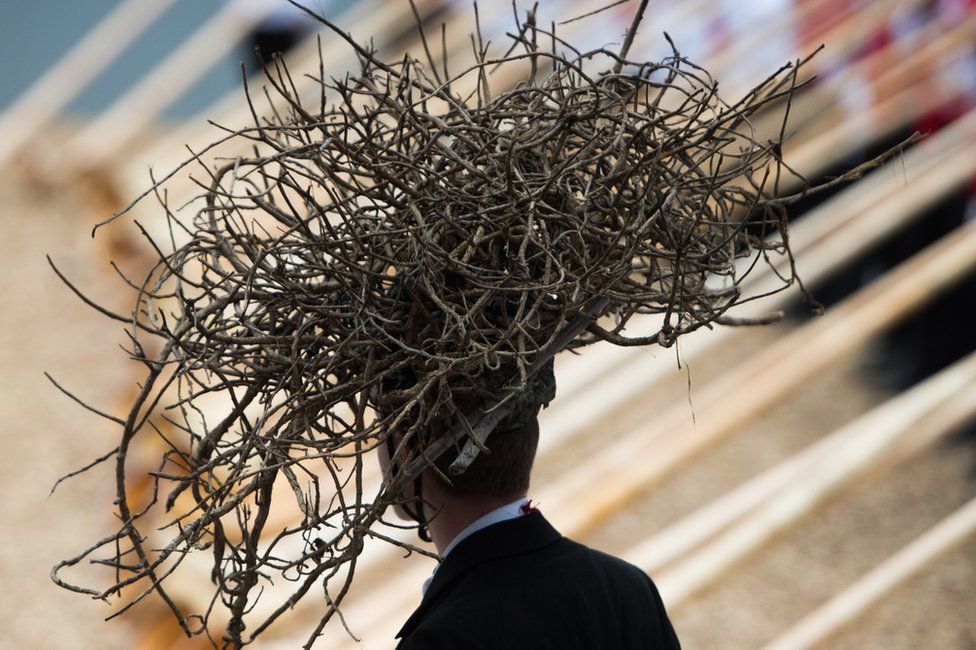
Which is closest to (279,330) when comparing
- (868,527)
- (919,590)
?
(919,590)

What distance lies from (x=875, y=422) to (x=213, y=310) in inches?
71.7

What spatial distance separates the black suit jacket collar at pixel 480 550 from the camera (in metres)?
1.03

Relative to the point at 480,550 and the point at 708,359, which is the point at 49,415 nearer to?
the point at 708,359

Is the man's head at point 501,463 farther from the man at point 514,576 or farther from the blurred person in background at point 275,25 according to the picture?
the blurred person in background at point 275,25

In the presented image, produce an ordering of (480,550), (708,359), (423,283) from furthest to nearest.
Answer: (708,359), (480,550), (423,283)

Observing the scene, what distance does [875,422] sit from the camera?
2379mm

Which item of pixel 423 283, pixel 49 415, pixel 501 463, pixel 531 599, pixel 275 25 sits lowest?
pixel 531 599

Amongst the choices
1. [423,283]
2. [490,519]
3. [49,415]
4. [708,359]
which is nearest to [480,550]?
[490,519]

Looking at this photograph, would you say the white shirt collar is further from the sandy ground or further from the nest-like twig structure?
the sandy ground

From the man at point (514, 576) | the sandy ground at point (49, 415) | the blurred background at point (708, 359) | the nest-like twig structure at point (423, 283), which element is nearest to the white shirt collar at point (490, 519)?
the man at point (514, 576)

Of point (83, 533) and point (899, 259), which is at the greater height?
point (83, 533)

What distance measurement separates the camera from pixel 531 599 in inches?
38.9

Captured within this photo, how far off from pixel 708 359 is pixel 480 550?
9.76 ft

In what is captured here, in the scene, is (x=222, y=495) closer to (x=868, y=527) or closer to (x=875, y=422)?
(x=875, y=422)
